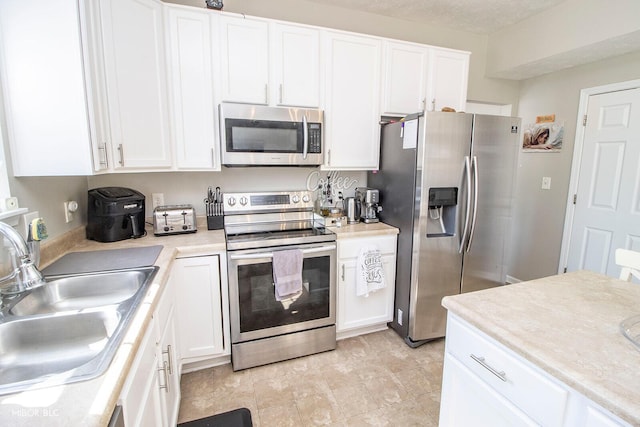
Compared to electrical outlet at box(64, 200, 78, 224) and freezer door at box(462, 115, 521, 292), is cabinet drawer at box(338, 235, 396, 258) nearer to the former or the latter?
freezer door at box(462, 115, 521, 292)

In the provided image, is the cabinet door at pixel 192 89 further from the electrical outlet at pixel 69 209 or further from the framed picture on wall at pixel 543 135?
the framed picture on wall at pixel 543 135

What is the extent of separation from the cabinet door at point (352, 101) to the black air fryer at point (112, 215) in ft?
4.53

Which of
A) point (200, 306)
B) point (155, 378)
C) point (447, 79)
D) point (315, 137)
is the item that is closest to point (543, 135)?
point (447, 79)

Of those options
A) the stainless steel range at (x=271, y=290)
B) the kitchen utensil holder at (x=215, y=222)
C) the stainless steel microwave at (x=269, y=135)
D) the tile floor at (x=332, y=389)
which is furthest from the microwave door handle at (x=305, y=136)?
the tile floor at (x=332, y=389)

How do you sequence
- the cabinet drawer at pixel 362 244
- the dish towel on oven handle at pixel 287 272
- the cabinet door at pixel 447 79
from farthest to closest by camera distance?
the cabinet door at pixel 447 79, the cabinet drawer at pixel 362 244, the dish towel on oven handle at pixel 287 272

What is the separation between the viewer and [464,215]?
88.6 inches

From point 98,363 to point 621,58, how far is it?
3907 mm

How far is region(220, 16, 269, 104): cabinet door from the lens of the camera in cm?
202

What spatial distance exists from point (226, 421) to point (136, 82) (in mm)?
1943

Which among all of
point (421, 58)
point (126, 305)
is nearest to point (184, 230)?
point (126, 305)

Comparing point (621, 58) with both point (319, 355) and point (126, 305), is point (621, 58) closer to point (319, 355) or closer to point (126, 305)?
point (319, 355)

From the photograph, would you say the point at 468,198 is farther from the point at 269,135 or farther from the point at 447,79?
the point at 269,135

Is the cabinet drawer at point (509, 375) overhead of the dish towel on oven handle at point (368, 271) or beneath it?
overhead

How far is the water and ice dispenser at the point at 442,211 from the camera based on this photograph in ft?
7.15
